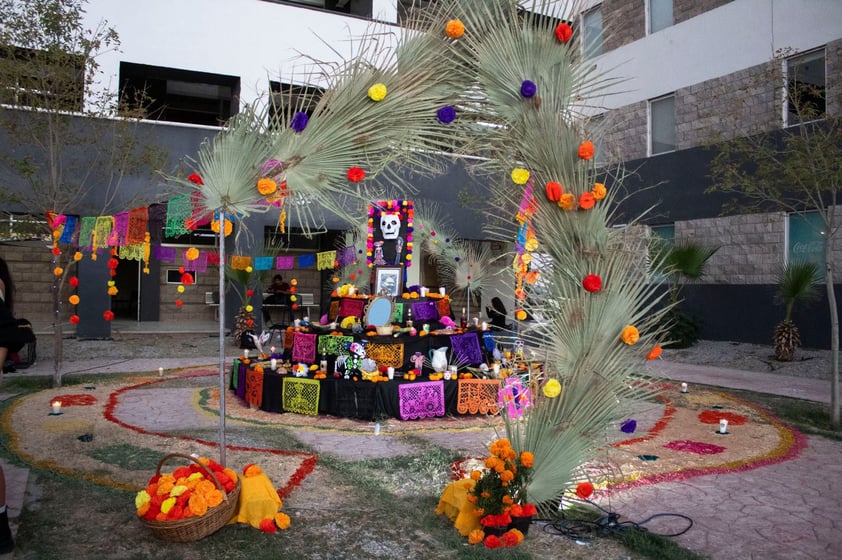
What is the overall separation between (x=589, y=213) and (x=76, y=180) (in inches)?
526

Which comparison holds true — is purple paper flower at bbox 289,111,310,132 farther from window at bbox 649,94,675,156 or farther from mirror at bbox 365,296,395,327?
window at bbox 649,94,675,156

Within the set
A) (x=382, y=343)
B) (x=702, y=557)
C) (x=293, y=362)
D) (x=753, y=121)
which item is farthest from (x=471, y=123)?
(x=753, y=121)

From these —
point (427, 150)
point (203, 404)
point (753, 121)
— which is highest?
point (753, 121)

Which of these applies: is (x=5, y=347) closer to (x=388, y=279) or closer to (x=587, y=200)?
(x=587, y=200)

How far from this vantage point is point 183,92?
20.2 metres

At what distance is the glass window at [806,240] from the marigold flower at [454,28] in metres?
11.8

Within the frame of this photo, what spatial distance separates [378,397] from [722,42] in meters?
12.1

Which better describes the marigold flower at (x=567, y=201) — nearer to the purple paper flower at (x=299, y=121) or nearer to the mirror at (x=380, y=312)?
the purple paper flower at (x=299, y=121)

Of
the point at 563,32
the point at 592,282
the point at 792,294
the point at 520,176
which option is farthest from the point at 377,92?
the point at 792,294

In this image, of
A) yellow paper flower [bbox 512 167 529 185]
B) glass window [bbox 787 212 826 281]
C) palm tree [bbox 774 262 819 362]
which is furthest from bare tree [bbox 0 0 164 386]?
glass window [bbox 787 212 826 281]

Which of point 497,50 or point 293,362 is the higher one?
point 497,50

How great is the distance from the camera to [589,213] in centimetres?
366

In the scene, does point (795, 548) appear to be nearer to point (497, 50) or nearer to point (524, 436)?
point (524, 436)

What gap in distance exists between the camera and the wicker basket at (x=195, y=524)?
12.0 ft
